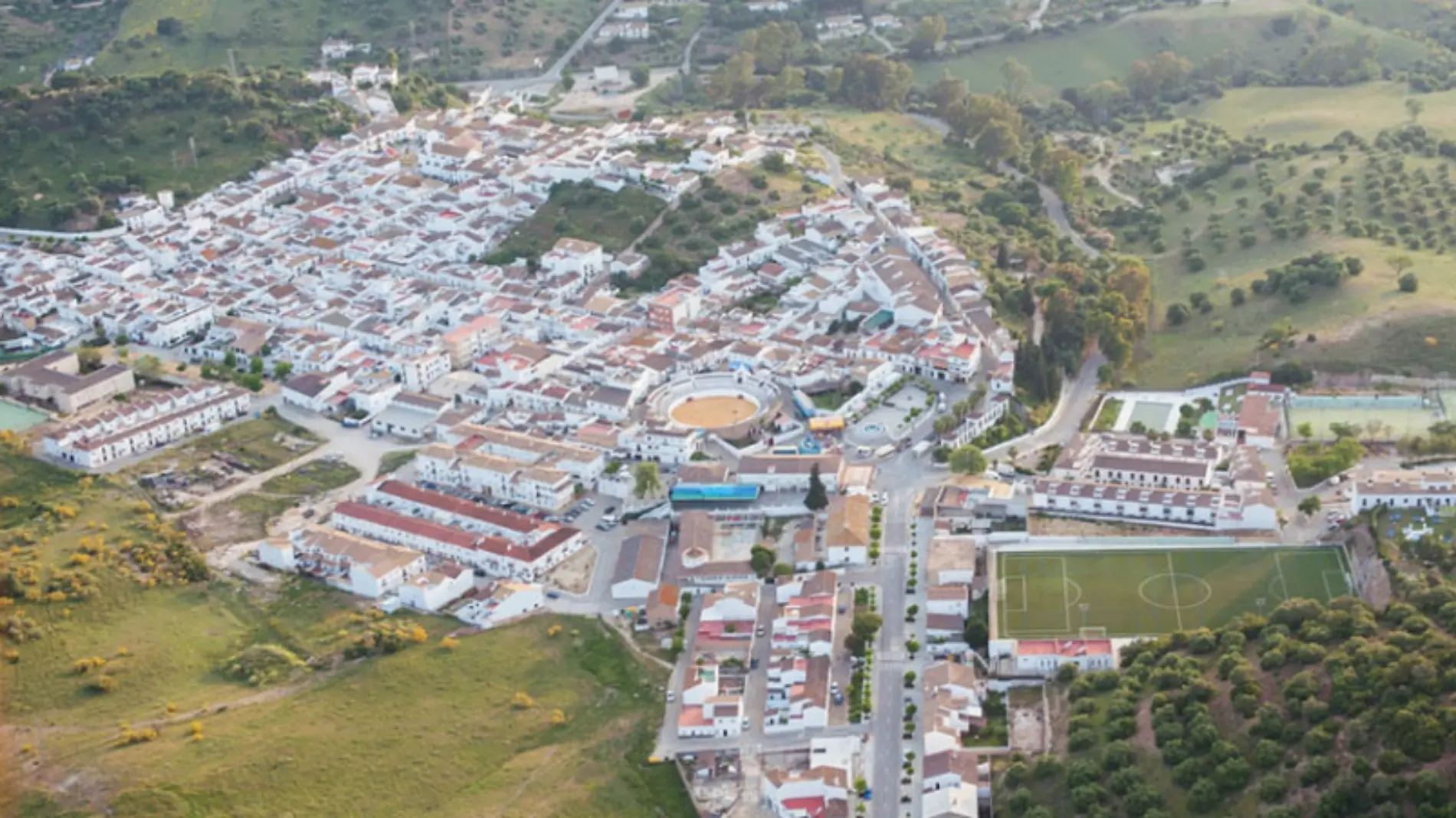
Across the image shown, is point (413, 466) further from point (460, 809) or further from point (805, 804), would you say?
point (805, 804)

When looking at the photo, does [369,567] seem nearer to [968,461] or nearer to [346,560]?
[346,560]

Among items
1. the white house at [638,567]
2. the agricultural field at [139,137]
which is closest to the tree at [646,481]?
the white house at [638,567]

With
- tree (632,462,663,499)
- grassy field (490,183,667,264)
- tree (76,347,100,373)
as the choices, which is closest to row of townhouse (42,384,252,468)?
tree (76,347,100,373)

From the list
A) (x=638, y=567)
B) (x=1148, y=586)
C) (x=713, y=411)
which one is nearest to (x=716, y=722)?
(x=638, y=567)

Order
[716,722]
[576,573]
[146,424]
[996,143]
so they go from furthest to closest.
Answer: [996,143] → [146,424] → [576,573] → [716,722]

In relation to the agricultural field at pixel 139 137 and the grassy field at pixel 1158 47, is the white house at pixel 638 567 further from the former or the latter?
the grassy field at pixel 1158 47

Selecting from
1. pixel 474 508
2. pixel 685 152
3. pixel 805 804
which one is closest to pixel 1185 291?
pixel 685 152
